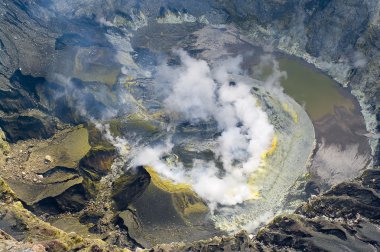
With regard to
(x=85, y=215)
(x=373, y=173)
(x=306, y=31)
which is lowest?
(x=85, y=215)

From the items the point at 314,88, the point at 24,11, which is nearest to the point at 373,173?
the point at 314,88

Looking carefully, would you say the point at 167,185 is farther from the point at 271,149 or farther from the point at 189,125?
the point at 271,149

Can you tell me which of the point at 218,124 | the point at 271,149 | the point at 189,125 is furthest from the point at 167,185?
the point at 271,149

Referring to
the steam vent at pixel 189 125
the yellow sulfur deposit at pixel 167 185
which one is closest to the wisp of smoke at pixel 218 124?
the steam vent at pixel 189 125

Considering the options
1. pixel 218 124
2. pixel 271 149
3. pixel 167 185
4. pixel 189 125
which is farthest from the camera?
pixel 218 124

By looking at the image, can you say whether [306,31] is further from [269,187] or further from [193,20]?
[269,187]

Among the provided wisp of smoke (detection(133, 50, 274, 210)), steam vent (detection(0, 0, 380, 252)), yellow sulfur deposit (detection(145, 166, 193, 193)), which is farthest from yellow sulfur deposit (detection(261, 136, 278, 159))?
yellow sulfur deposit (detection(145, 166, 193, 193))

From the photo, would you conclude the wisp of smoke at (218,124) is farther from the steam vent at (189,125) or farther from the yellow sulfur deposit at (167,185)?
the yellow sulfur deposit at (167,185)
